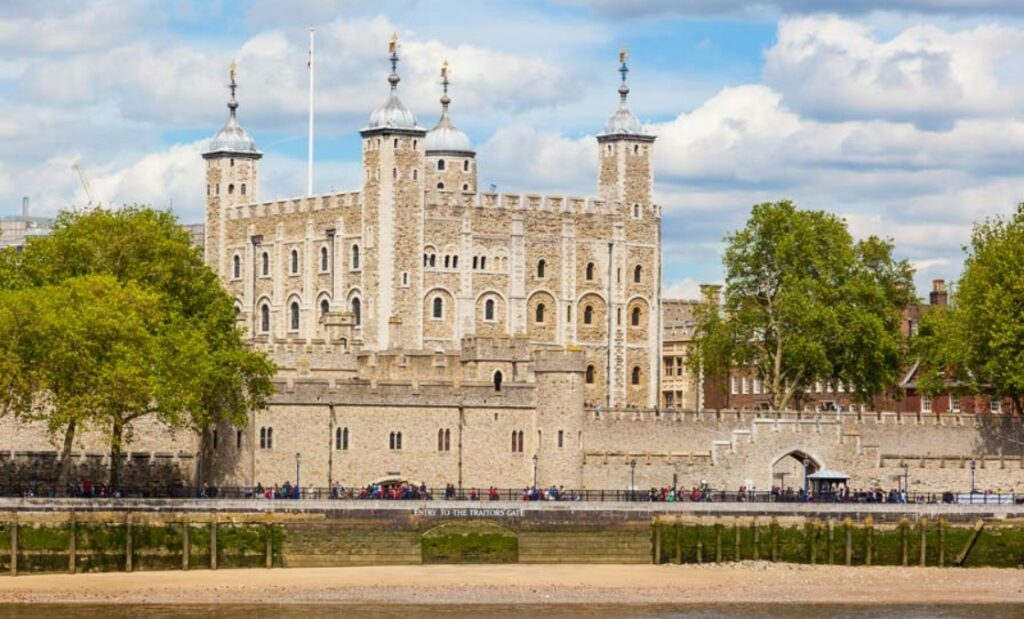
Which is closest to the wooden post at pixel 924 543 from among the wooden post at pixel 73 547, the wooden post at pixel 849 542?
the wooden post at pixel 849 542

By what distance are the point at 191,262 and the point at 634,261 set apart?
37.9 meters

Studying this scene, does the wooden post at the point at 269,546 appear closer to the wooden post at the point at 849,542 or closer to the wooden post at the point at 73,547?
the wooden post at the point at 73,547

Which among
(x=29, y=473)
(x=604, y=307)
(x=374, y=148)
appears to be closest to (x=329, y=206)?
(x=374, y=148)

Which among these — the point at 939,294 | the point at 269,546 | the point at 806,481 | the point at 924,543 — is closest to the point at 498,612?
the point at 269,546

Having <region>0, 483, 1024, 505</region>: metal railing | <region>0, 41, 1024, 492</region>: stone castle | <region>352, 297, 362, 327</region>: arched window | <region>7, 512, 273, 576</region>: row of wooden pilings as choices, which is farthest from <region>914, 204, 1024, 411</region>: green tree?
<region>7, 512, 273, 576</region>: row of wooden pilings

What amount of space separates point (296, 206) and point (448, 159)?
351 inches

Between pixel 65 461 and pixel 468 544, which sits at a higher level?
pixel 65 461

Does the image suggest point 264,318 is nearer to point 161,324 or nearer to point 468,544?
point 161,324

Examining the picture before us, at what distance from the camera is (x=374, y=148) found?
13050cm

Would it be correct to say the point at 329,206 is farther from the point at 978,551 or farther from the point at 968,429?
the point at 978,551

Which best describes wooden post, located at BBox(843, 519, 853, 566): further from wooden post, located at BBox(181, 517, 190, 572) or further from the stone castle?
wooden post, located at BBox(181, 517, 190, 572)

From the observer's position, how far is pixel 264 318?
456ft

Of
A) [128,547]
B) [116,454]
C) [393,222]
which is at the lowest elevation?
[128,547]

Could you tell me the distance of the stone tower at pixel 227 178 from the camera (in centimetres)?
14200
